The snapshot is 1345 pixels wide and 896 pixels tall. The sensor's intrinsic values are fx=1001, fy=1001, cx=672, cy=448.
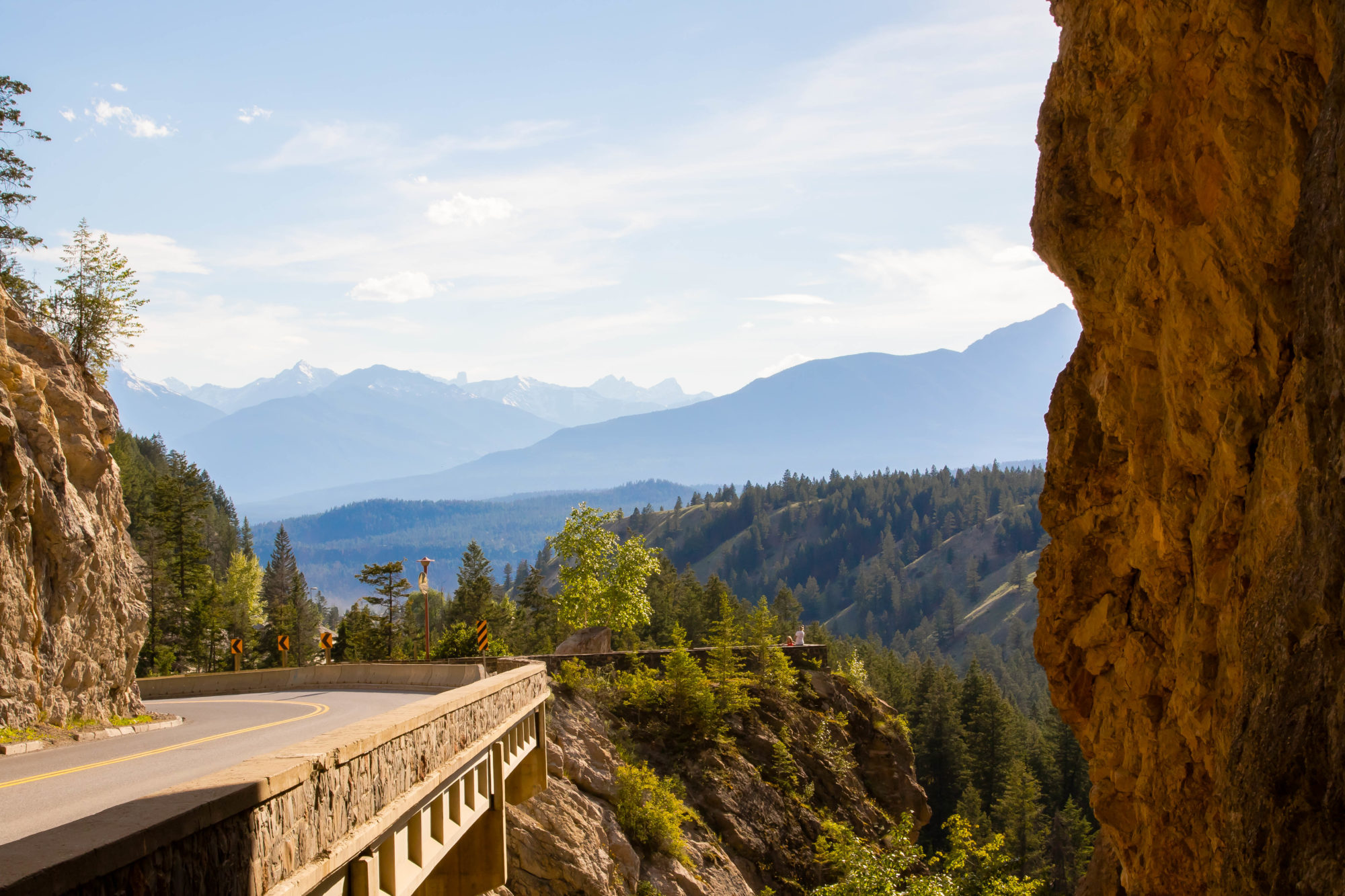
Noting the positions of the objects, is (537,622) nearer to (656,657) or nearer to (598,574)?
(598,574)

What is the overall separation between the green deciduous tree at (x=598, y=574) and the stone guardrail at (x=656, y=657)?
1236 cm

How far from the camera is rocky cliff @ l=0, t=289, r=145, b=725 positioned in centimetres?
1898

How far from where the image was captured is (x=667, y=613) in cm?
8756

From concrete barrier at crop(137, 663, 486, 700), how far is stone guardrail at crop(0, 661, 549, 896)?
20.7m

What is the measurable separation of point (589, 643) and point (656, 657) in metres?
3.13

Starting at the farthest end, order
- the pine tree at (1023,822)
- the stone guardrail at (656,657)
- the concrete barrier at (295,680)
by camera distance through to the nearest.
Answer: the pine tree at (1023,822) → the stone guardrail at (656,657) → the concrete barrier at (295,680)

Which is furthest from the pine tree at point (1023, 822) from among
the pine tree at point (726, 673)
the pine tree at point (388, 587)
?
the pine tree at point (388, 587)

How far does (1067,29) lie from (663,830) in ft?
70.9

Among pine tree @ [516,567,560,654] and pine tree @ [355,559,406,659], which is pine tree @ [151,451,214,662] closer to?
pine tree @ [355,559,406,659]

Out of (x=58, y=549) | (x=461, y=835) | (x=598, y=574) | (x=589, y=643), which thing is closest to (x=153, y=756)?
(x=461, y=835)

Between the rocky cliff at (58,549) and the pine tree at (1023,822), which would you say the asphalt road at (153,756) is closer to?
the rocky cliff at (58,549)

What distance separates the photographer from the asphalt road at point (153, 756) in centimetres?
1008

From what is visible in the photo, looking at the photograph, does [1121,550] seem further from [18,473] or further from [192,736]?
[18,473]

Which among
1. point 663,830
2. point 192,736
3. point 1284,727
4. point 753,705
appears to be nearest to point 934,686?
point 753,705
